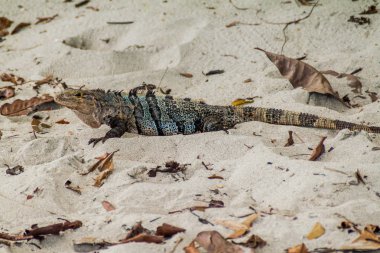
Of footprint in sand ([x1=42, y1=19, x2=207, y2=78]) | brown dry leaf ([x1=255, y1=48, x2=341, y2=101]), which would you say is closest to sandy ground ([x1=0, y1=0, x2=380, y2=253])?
footprint in sand ([x1=42, y1=19, x2=207, y2=78])

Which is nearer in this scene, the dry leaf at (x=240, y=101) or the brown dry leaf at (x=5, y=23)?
the dry leaf at (x=240, y=101)

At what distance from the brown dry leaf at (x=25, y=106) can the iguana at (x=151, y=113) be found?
490 millimetres

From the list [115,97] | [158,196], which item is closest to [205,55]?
[115,97]

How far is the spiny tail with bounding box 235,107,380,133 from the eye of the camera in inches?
180

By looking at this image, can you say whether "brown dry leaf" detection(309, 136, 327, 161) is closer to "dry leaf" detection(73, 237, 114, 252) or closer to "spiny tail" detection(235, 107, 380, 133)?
"spiny tail" detection(235, 107, 380, 133)

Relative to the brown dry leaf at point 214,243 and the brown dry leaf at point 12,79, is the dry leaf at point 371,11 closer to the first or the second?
the brown dry leaf at point 12,79

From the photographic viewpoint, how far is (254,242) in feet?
9.23

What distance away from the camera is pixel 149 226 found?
3.15 metres

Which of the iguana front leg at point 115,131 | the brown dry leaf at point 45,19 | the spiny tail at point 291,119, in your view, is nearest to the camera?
the spiny tail at point 291,119

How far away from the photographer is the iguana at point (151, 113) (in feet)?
17.0

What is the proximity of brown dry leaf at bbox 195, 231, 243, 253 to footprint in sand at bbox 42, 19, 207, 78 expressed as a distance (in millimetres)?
3720

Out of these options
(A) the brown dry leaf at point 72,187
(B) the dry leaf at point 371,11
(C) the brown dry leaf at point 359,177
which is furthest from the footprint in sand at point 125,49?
(C) the brown dry leaf at point 359,177

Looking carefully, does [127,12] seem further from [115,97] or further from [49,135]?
[49,135]

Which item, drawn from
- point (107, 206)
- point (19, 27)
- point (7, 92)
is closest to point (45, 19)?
point (19, 27)
